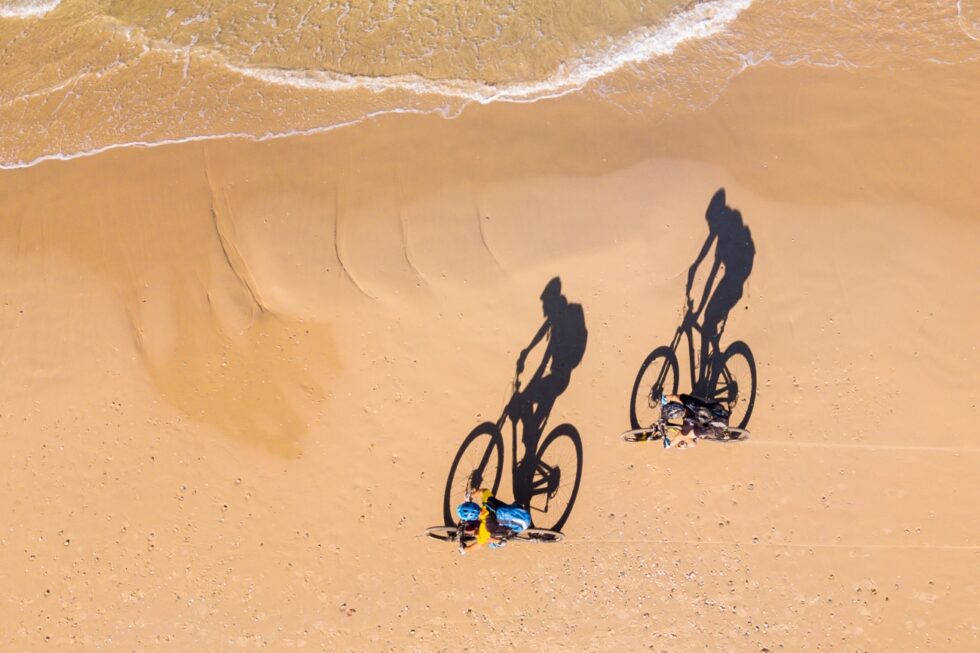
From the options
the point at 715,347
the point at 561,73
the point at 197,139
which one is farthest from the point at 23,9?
the point at 715,347

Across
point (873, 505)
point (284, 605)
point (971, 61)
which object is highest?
point (971, 61)

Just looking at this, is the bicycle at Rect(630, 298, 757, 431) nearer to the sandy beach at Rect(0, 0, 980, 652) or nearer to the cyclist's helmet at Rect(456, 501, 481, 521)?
the sandy beach at Rect(0, 0, 980, 652)

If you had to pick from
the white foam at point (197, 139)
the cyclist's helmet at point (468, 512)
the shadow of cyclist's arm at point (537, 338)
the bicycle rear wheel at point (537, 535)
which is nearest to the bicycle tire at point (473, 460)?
the cyclist's helmet at point (468, 512)

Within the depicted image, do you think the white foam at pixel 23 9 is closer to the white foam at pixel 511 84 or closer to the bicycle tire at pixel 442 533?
the white foam at pixel 511 84

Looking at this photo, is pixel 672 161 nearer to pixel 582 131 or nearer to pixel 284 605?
pixel 582 131

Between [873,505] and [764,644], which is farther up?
[873,505]

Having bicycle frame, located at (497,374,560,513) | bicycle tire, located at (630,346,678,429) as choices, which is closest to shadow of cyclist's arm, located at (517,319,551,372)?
bicycle frame, located at (497,374,560,513)

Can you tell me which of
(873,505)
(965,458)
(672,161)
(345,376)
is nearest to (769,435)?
(873,505)
